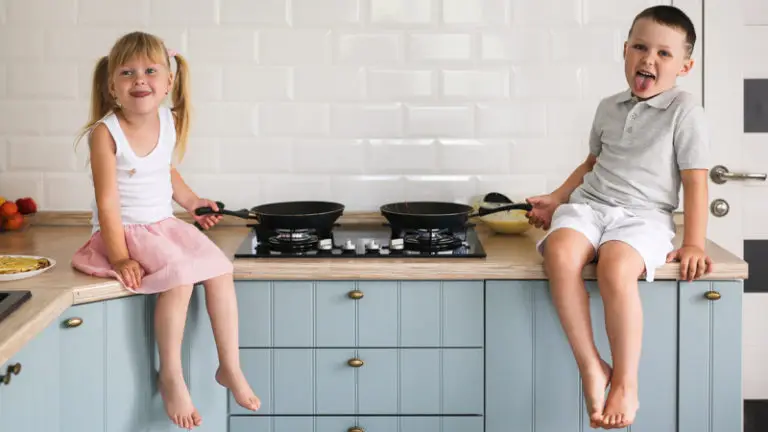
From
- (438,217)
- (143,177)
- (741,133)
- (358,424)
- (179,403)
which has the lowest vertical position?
(358,424)

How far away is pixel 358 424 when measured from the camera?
251 cm

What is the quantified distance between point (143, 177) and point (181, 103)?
10.4 inches

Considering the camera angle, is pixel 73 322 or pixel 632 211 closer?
pixel 73 322

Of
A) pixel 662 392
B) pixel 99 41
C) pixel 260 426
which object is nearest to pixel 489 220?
pixel 662 392

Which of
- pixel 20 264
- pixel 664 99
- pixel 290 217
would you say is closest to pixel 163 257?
pixel 20 264

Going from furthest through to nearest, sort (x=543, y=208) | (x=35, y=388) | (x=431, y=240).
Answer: (x=543, y=208) < (x=431, y=240) < (x=35, y=388)

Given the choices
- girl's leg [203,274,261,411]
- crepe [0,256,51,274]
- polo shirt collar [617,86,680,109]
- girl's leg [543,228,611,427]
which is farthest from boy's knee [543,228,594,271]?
crepe [0,256,51,274]

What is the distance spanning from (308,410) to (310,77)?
3.56 ft

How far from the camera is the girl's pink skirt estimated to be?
7.24 ft

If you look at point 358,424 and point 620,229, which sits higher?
point 620,229

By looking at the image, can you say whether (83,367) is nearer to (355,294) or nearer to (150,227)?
(150,227)

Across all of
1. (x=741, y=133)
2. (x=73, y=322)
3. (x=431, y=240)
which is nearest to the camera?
(x=73, y=322)

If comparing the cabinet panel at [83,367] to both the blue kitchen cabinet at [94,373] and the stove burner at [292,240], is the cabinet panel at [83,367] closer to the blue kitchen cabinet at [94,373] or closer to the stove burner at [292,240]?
the blue kitchen cabinet at [94,373]

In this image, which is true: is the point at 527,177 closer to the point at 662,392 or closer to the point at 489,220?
the point at 489,220
